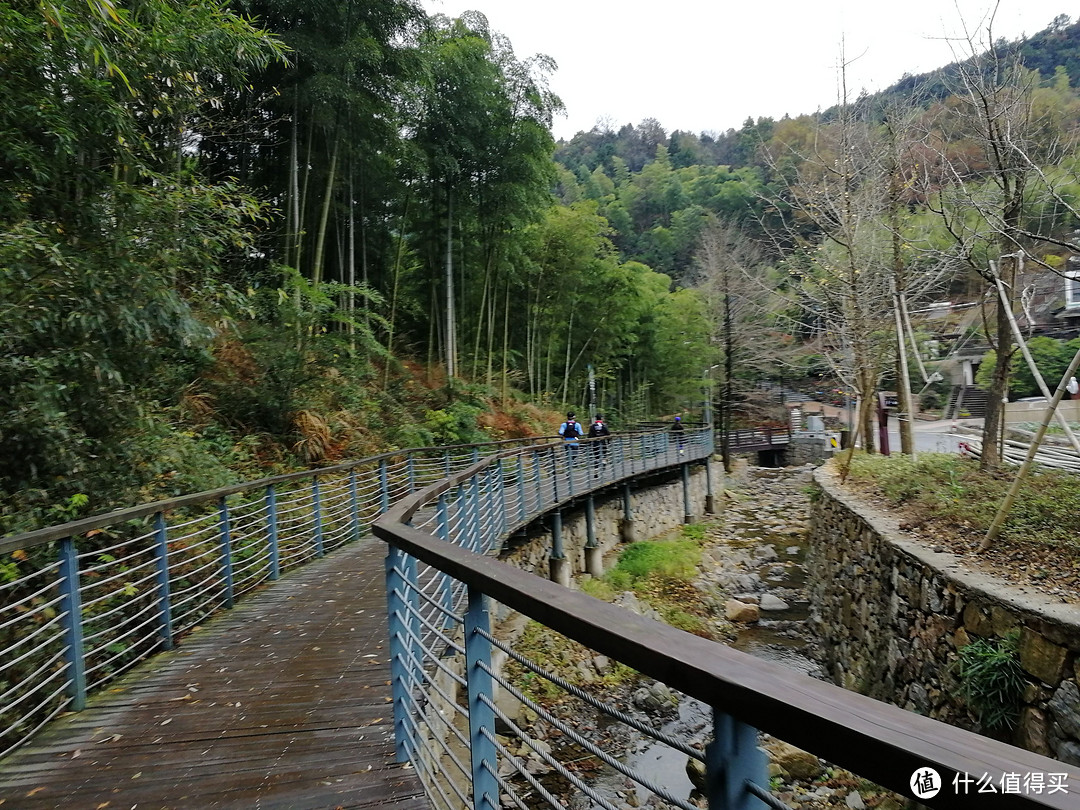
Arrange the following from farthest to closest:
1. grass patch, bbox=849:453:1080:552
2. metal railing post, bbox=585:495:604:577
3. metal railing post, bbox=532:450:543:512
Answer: metal railing post, bbox=585:495:604:577
metal railing post, bbox=532:450:543:512
grass patch, bbox=849:453:1080:552

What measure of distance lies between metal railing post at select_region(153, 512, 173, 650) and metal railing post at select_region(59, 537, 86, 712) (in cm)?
66

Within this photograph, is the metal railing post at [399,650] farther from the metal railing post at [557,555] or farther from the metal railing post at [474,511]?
the metal railing post at [557,555]

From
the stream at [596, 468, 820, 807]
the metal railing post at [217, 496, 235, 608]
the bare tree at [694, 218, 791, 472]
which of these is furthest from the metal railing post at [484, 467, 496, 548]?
the bare tree at [694, 218, 791, 472]

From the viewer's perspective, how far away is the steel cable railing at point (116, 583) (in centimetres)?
286

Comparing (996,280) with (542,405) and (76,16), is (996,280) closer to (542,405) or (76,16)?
(76,16)

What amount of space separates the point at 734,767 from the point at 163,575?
393 cm

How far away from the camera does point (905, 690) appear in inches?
178

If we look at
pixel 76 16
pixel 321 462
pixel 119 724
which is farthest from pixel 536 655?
pixel 76 16

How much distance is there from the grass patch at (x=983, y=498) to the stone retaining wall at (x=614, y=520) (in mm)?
4147

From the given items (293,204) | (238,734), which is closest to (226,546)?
(238,734)

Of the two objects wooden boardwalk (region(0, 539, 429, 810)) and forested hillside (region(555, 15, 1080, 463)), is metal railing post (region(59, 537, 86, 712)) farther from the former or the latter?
forested hillside (region(555, 15, 1080, 463))

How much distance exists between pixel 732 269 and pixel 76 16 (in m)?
19.4

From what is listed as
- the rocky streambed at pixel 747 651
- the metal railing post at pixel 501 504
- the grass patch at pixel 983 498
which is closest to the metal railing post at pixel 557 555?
the rocky streambed at pixel 747 651

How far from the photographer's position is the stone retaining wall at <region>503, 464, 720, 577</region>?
340 inches
